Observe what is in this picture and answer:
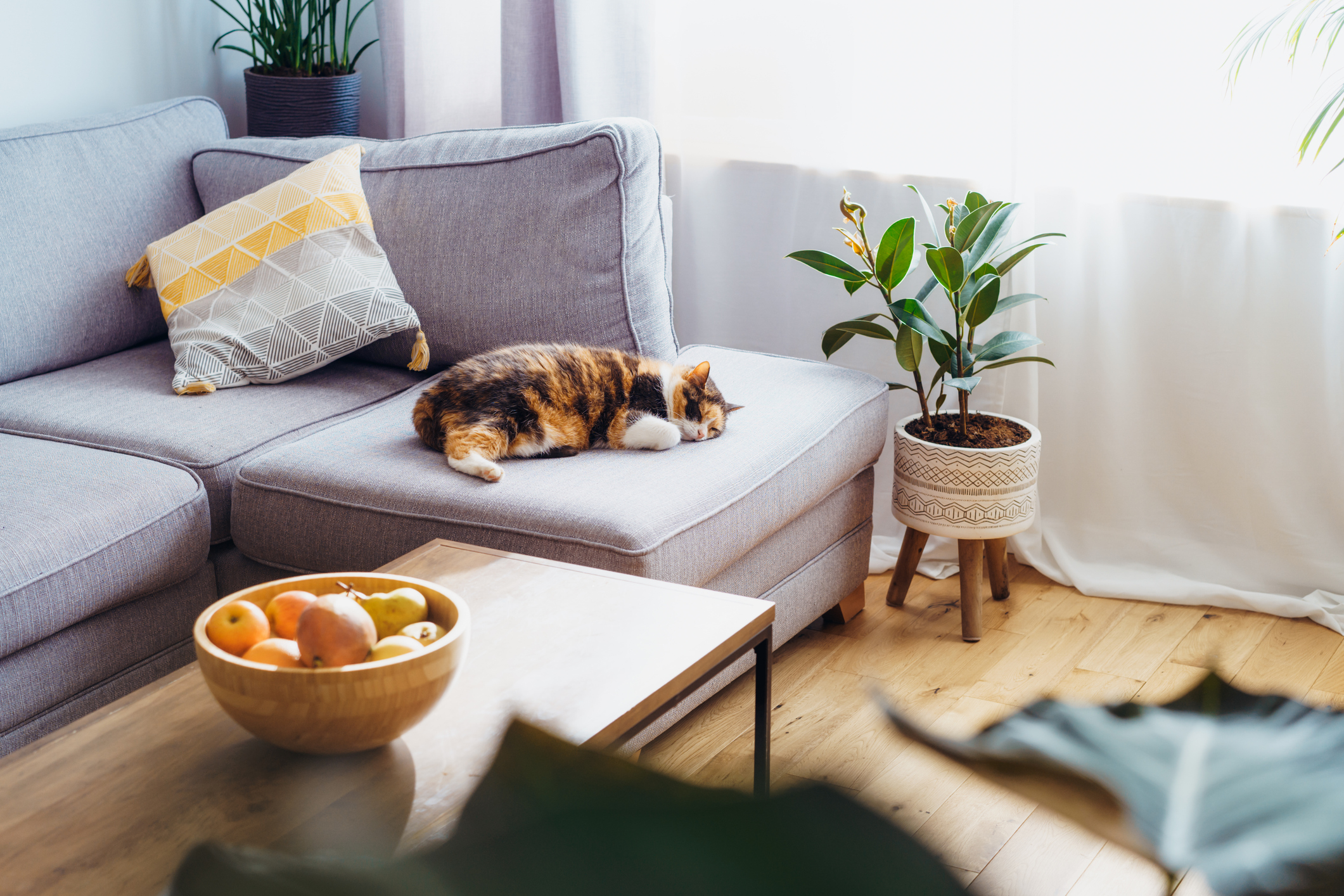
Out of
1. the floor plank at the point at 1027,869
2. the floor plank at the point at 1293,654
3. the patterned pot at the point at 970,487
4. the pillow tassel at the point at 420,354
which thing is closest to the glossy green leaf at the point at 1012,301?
the patterned pot at the point at 970,487

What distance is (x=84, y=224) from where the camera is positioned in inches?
88.3

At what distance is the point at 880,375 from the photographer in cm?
257

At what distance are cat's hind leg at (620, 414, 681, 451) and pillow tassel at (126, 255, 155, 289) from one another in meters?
1.13

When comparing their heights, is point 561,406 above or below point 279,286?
below

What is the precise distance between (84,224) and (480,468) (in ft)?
3.81

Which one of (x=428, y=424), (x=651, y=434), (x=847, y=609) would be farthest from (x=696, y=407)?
(x=847, y=609)

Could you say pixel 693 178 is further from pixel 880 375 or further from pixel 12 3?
pixel 12 3

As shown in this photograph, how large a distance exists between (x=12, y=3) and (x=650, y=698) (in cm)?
234

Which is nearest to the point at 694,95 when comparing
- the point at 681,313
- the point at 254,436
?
the point at 681,313

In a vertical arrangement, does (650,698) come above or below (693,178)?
below

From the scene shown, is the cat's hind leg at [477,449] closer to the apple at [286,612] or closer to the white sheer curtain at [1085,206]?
the apple at [286,612]

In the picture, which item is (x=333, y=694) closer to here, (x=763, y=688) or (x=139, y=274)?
(x=763, y=688)

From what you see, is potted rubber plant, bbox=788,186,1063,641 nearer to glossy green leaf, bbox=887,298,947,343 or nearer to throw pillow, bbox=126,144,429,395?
glossy green leaf, bbox=887,298,947,343

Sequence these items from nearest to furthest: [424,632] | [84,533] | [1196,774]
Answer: [1196,774] → [424,632] → [84,533]
